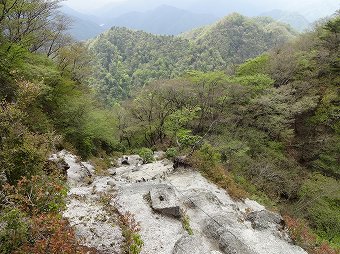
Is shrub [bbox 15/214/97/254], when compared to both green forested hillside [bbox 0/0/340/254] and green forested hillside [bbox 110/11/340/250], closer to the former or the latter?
green forested hillside [bbox 0/0/340/254]

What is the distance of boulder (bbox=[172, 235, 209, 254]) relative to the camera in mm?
9219

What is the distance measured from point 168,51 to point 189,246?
116587 millimetres

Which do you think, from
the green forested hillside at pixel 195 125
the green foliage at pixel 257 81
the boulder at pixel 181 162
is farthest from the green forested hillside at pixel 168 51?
the boulder at pixel 181 162

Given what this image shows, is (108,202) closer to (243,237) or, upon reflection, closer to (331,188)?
(243,237)

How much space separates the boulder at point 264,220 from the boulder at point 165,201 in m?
2.80

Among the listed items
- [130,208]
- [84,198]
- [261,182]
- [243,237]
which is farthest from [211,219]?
[261,182]

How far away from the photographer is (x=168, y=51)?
12175 centimetres

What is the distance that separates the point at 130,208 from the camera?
474 inches

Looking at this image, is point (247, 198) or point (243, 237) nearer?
point (243, 237)

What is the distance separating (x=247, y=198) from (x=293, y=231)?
11.4ft

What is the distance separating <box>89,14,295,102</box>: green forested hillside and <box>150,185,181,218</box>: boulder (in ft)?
265

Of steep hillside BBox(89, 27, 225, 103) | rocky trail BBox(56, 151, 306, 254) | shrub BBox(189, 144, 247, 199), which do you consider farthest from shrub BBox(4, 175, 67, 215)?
steep hillside BBox(89, 27, 225, 103)

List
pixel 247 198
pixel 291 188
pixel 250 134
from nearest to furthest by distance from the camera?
pixel 247 198
pixel 291 188
pixel 250 134

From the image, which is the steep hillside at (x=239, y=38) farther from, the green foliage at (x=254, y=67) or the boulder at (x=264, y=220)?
the boulder at (x=264, y=220)
